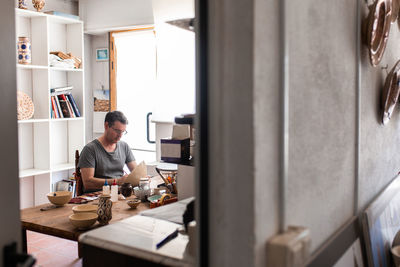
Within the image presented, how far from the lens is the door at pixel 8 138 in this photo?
1.04 m

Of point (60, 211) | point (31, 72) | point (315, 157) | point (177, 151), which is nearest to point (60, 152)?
point (31, 72)

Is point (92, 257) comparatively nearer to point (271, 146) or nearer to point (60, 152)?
point (271, 146)

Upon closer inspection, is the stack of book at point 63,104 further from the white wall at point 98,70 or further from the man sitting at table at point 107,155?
the man sitting at table at point 107,155

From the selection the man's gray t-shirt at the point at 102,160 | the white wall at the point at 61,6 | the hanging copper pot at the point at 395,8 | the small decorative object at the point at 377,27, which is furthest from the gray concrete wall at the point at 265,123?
the white wall at the point at 61,6

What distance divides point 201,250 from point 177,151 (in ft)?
3.44

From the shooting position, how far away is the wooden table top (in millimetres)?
2545

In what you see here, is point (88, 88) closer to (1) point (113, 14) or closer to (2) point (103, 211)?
(1) point (113, 14)

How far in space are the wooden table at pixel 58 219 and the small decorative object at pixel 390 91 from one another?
184 centimetres

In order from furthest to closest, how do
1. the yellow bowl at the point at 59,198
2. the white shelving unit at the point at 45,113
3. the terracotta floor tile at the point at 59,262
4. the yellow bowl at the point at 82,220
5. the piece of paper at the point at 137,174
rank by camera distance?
1. the white shelving unit at the point at 45,113
2. the terracotta floor tile at the point at 59,262
3. the piece of paper at the point at 137,174
4. the yellow bowl at the point at 59,198
5. the yellow bowl at the point at 82,220

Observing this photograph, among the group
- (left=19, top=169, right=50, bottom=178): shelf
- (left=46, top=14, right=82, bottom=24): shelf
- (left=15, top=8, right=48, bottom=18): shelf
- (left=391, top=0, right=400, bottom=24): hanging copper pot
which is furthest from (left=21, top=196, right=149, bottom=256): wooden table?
(left=46, top=14, right=82, bottom=24): shelf

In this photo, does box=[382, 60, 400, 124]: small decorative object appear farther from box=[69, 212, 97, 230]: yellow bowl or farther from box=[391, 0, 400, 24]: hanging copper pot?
box=[69, 212, 97, 230]: yellow bowl

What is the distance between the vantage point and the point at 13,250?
3.43ft

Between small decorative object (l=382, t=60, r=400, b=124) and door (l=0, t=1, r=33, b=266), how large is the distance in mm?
2368

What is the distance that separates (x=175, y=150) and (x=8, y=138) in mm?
1247
